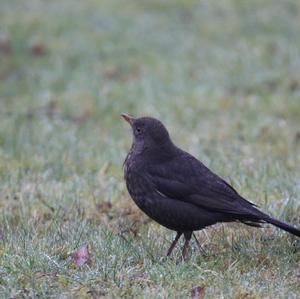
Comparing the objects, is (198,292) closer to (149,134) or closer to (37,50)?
(149,134)

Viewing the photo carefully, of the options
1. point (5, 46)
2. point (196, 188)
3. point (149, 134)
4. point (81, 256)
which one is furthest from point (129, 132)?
point (81, 256)

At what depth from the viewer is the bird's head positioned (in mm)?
5395

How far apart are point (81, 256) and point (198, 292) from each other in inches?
33.5

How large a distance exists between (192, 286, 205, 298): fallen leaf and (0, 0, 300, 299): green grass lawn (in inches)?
1.4

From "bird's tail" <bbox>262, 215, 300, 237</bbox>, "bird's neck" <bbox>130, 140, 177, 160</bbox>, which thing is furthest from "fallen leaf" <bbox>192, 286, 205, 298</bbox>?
"bird's neck" <bbox>130, 140, 177, 160</bbox>

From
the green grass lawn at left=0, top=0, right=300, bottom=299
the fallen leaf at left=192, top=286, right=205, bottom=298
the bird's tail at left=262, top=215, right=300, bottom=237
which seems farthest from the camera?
the bird's tail at left=262, top=215, right=300, bottom=237

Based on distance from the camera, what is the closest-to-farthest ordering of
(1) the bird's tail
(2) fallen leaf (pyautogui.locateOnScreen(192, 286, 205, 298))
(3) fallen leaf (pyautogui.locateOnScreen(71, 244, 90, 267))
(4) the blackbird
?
1. (2) fallen leaf (pyautogui.locateOnScreen(192, 286, 205, 298))
2. (3) fallen leaf (pyautogui.locateOnScreen(71, 244, 90, 267))
3. (1) the bird's tail
4. (4) the blackbird

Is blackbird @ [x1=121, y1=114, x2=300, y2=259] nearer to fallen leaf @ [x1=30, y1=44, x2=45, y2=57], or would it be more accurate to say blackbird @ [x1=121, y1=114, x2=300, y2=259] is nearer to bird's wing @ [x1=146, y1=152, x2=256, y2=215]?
bird's wing @ [x1=146, y1=152, x2=256, y2=215]

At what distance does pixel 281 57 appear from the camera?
12453 mm

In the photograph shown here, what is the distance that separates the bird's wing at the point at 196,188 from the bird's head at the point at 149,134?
0.21 m

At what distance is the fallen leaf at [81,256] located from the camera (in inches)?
188

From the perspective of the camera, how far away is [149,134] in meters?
5.44

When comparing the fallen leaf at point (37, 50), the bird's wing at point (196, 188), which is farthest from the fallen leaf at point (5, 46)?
the bird's wing at point (196, 188)

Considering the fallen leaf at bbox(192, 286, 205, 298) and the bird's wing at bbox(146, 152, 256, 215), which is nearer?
the fallen leaf at bbox(192, 286, 205, 298)
